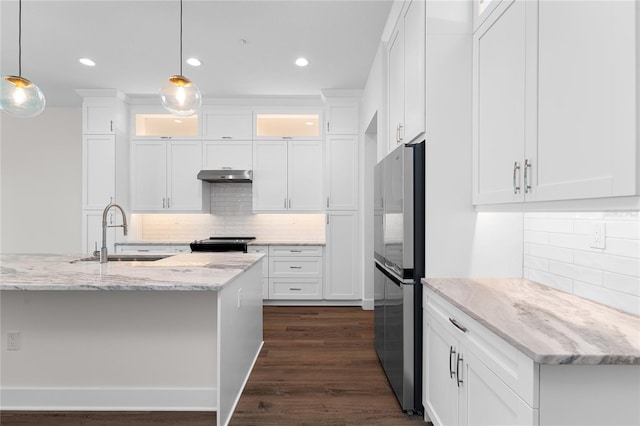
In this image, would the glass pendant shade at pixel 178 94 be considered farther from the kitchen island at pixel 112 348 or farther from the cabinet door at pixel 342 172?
the cabinet door at pixel 342 172

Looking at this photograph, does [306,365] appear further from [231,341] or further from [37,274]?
[37,274]

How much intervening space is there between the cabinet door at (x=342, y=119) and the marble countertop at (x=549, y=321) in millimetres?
3207

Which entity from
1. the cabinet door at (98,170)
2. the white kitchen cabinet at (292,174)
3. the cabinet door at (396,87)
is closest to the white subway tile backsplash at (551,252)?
the cabinet door at (396,87)

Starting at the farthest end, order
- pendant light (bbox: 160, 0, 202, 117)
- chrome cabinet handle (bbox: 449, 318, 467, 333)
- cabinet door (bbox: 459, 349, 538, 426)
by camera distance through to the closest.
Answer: pendant light (bbox: 160, 0, 202, 117) < chrome cabinet handle (bbox: 449, 318, 467, 333) < cabinet door (bbox: 459, 349, 538, 426)

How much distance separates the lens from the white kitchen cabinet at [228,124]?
497 centimetres

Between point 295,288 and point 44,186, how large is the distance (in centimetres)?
412

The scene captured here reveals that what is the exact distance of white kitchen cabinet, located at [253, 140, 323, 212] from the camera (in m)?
4.95

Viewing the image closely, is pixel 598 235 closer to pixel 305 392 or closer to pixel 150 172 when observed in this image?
pixel 305 392

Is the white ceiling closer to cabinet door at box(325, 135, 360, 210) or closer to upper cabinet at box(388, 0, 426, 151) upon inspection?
upper cabinet at box(388, 0, 426, 151)

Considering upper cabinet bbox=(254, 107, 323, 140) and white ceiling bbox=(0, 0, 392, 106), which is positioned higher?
white ceiling bbox=(0, 0, 392, 106)

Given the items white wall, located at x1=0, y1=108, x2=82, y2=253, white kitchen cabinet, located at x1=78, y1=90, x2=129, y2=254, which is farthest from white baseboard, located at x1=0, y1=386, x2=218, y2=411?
white wall, located at x1=0, y1=108, x2=82, y2=253

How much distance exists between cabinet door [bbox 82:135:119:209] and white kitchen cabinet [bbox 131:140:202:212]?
32 centimetres

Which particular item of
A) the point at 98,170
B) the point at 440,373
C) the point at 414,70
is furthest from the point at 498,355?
the point at 98,170

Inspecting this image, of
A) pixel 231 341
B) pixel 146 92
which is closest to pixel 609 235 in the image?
pixel 231 341
